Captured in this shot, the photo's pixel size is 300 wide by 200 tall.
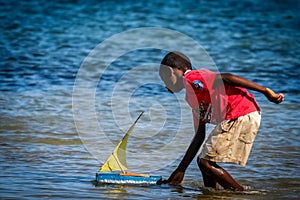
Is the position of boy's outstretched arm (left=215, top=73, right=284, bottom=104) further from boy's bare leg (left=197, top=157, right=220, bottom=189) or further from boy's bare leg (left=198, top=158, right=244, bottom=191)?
boy's bare leg (left=197, top=157, right=220, bottom=189)

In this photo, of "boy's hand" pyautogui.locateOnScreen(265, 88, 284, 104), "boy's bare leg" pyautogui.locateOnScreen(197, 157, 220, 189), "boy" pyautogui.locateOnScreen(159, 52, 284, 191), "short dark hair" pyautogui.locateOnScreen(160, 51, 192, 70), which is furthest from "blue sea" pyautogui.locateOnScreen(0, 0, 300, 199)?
"short dark hair" pyautogui.locateOnScreen(160, 51, 192, 70)

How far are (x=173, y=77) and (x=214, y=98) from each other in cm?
34

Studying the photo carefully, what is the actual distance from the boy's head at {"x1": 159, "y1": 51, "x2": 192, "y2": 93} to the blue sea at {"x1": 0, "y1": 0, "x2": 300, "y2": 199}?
2.62ft

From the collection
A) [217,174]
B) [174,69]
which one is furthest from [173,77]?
[217,174]

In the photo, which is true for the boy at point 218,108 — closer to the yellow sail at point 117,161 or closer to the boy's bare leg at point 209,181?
the boy's bare leg at point 209,181

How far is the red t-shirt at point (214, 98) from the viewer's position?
517 centimetres

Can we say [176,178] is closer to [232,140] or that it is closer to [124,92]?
[232,140]

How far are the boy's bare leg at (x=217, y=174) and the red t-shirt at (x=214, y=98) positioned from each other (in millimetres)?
319

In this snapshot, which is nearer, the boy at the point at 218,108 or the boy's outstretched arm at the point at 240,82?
the boy's outstretched arm at the point at 240,82

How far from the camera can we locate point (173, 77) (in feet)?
17.4

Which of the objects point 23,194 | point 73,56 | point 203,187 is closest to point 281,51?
point 73,56

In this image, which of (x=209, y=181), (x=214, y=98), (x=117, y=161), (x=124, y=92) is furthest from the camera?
(x=124, y=92)

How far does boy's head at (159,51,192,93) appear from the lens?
5.27 meters

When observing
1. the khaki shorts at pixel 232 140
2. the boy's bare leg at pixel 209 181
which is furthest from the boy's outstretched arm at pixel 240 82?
the boy's bare leg at pixel 209 181
